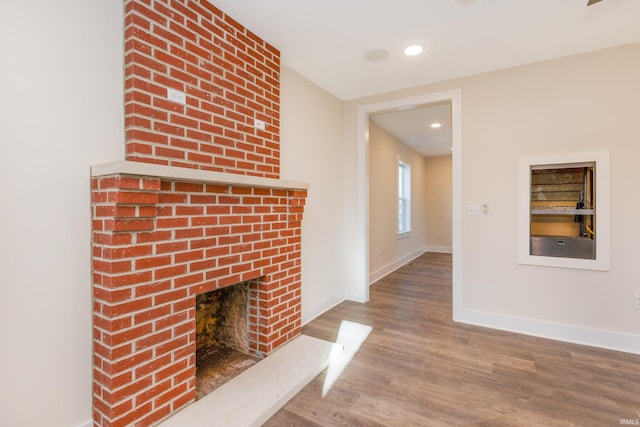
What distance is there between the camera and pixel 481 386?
6.43 feet

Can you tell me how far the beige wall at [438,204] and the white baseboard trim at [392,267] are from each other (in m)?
0.72

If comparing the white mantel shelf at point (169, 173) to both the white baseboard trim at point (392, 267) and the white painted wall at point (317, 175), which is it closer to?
the white painted wall at point (317, 175)

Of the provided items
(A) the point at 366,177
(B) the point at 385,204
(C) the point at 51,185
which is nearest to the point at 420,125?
(B) the point at 385,204

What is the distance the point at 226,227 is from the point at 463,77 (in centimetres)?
268

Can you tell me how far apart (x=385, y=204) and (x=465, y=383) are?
3380 mm

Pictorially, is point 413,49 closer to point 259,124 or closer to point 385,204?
point 259,124

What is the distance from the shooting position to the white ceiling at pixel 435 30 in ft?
6.46

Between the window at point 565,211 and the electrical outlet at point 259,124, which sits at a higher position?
the electrical outlet at point 259,124

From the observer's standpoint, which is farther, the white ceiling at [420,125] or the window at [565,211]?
the white ceiling at [420,125]

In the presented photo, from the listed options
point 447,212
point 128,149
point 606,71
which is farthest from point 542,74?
point 447,212

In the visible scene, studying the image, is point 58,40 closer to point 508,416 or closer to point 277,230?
point 277,230

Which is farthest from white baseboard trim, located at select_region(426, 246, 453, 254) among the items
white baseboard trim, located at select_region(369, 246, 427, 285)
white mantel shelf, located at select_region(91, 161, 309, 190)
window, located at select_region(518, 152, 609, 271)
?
white mantel shelf, located at select_region(91, 161, 309, 190)

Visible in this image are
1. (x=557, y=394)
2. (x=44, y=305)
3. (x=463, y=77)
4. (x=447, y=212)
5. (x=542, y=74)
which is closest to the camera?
(x=44, y=305)

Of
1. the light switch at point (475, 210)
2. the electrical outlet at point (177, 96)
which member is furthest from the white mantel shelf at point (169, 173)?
the light switch at point (475, 210)
